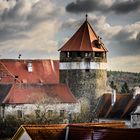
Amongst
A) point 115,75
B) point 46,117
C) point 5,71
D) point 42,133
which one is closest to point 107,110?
point 46,117

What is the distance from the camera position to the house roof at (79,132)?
104ft

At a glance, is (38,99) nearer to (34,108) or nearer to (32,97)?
(32,97)

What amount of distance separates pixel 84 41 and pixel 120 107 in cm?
1114

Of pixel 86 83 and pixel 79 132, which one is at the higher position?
pixel 86 83

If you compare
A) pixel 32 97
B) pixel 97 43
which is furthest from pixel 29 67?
pixel 32 97

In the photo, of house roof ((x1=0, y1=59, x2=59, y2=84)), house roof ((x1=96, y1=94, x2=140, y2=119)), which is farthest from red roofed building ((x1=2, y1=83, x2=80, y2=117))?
house roof ((x1=0, y1=59, x2=59, y2=84))

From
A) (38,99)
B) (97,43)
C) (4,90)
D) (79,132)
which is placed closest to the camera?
(79,132)

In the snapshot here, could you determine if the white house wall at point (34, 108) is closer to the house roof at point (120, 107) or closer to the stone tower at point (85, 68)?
the stone tower at point (85, 68)

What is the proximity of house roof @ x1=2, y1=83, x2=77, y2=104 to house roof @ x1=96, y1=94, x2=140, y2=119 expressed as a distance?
3.67 m

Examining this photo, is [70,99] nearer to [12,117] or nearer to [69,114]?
[69,114]

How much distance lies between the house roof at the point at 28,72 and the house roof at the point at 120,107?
13807mm

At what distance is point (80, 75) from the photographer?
67812 mm

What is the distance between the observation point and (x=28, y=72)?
77000 mm

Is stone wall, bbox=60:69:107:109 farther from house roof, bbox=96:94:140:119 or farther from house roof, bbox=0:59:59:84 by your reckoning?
house roof, bbox=0:59:59:84
